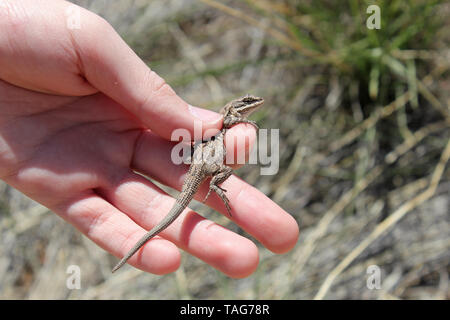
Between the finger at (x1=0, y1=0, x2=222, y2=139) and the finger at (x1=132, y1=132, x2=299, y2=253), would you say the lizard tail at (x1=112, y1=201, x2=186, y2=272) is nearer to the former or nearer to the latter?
the finger at (x1=132, y1=132, x2=299, y2=253)

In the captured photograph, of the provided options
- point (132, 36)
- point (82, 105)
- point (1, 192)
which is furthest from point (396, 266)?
point (1, 192)

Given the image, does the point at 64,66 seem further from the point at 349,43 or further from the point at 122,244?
the point at 349,43

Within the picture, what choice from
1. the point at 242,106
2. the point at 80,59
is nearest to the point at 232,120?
the point at 242,106

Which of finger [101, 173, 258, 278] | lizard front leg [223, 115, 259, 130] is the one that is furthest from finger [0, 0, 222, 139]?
finger [101, 173, 258, 278]

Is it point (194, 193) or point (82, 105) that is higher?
point (82, 105)

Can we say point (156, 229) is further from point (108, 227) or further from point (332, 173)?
point (332, 173)

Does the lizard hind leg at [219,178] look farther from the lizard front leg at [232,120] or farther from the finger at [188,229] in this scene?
the lizard front leg at [232,120]
